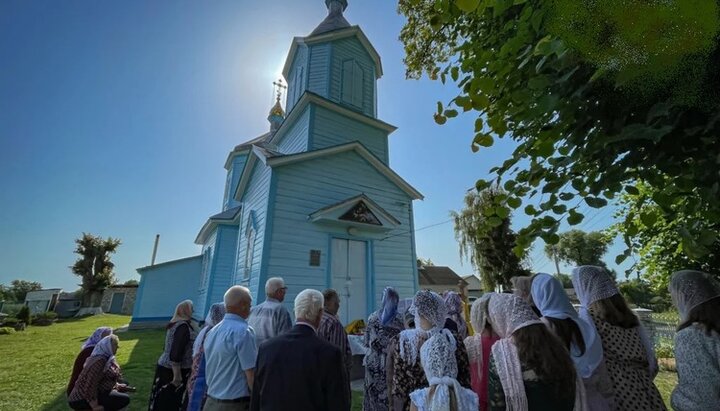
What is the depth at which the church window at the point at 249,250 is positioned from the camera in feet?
30.6

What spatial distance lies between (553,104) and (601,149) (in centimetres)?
51

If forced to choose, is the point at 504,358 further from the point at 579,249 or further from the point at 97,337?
the point at 579,249

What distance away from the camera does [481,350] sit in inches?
108

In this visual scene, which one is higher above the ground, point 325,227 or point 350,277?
point 325,227

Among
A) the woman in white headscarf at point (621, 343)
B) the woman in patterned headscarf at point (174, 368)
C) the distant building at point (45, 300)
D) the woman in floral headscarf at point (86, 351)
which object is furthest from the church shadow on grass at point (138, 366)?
the distant building at point (45, 300)

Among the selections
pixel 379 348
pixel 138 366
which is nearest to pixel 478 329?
pixel 379 348

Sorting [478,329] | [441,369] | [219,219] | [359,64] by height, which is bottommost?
[441,369]

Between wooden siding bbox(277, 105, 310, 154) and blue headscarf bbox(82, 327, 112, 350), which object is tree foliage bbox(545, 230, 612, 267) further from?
blue headscarf bbox(82, 327, 112, 350)

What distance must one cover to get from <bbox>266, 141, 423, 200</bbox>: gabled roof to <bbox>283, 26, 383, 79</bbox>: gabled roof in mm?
6191

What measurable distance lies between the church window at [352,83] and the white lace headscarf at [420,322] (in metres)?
12.1

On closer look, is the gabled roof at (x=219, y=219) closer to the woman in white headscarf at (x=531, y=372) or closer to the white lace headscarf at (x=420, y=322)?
the white lace headscarf at (x=420, y=322)

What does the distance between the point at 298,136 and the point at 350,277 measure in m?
6.23

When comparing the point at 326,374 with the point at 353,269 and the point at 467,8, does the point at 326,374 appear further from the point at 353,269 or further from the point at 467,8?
the point at 353,269

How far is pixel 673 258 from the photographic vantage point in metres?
4.83
